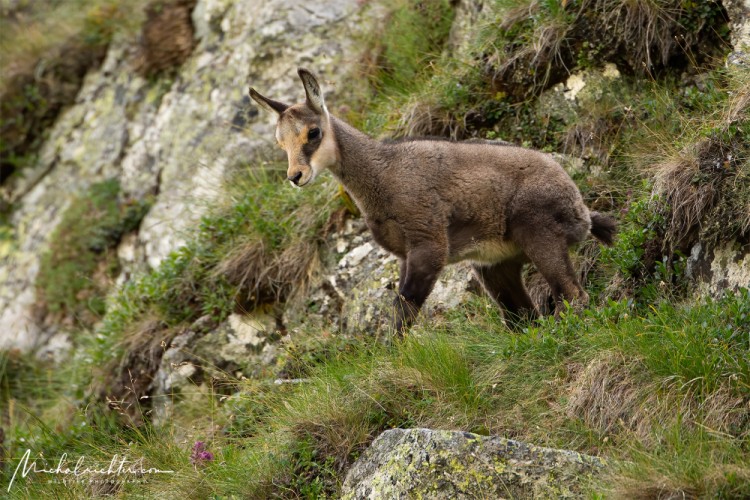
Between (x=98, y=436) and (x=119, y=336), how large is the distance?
2.02m

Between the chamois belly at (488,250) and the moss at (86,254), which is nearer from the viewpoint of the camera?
the chamois belly at (488,250)

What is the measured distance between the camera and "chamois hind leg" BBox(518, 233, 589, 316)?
6.75m

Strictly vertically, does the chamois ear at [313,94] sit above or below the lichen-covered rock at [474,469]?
above

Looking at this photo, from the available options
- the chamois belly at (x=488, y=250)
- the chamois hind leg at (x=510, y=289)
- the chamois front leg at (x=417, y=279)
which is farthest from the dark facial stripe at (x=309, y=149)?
the chamois hind leg at (x=510, y=289)

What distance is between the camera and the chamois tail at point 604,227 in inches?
283

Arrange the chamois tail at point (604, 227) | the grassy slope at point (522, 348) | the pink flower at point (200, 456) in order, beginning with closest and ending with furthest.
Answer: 1. the grassy slope at point (522, 348)
2. the pink flower at point (200, 456)
3. the chamois tail at point (604, 227)

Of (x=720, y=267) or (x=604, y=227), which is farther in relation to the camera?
(x=604, y=227)

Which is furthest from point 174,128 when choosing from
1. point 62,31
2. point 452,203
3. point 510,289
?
point 510,289

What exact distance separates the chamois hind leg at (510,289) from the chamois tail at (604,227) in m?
0.67

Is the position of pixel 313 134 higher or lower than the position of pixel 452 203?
higher

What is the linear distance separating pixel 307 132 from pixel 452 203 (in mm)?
→ 1316

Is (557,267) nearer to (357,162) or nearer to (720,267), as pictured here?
(720,267)

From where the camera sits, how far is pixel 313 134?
284 inches

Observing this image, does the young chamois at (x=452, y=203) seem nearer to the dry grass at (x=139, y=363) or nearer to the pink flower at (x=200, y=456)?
the pink flower at (x=200, y=456)
